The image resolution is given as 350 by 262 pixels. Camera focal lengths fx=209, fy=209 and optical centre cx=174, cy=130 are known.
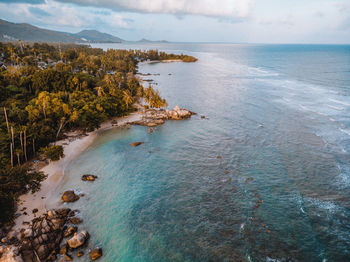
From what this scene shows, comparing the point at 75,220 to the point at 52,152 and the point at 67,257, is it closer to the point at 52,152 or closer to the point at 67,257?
the point at 67,257

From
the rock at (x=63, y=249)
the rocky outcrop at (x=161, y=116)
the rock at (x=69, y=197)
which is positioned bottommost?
the rock at (x=63, y=249)

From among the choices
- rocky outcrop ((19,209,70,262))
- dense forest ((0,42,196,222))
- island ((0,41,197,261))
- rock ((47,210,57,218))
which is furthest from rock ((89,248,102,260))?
dense forest ((0,42,196,222))

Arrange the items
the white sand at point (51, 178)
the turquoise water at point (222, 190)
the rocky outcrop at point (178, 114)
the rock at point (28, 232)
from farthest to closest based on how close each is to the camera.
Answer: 1. the rocky outcrop at point (178, 114)
2. the white sand at point (51, 178)
3. the turquoise water at point (222, 190)
4. the rock at point (28, 232)

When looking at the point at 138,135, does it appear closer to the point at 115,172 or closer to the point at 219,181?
the point at 115,172

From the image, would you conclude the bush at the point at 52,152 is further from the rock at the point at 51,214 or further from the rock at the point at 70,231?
the rock at the point at 70,231

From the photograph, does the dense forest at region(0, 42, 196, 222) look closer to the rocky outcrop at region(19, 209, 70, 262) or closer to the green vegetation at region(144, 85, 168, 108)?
the green vegetation at region(144, 85, 168, 108)

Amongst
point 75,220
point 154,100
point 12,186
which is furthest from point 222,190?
point 154,100

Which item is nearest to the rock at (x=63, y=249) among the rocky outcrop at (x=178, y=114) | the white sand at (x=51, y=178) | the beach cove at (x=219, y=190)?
the beach cove at (x=219, y=190)
